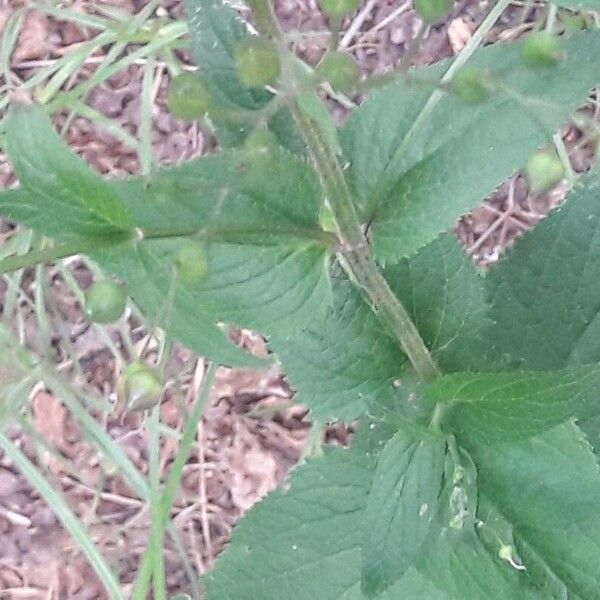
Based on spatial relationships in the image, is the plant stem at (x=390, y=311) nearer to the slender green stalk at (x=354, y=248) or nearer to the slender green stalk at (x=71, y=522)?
the slender green stalk at (x=354, y=248)

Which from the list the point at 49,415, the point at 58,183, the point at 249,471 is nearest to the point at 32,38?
the point at 49,415

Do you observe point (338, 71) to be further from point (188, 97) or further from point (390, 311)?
point (390, 311)

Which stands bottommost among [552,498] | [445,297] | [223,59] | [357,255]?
[552,498]

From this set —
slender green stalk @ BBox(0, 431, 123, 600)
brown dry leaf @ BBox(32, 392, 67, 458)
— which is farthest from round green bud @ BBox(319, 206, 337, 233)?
brown dry leaf @ BBox(32, 392, 67, 458)

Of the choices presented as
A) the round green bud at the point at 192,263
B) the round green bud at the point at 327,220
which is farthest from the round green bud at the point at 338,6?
the round green bud at the point at 327,220

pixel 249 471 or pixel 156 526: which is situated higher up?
pixel 156 526

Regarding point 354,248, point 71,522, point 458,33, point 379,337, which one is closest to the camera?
point 354,248
